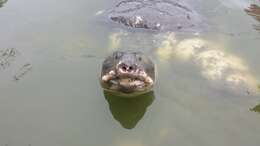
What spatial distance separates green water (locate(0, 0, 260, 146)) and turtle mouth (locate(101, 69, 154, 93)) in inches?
9.6

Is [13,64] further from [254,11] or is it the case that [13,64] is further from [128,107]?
[254,11]

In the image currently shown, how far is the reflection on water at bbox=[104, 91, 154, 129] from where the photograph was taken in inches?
170

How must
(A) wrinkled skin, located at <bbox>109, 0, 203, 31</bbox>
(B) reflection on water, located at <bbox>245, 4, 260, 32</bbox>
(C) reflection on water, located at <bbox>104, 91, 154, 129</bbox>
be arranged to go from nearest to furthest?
1. (C) reflection on water, located at <bbox>104, 91, 154, 129</bbox>
2. (A) wrinkled skin, located at <bbox>109, 0, 203, 31</bbox>
3. (B) reflection on water, located at <bbox>245, 4, 260, 32</bbox>

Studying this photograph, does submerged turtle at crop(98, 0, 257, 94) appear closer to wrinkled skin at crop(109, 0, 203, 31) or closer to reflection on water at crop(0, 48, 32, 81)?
wrinkled skin at crop(109, 0, 203, 31)

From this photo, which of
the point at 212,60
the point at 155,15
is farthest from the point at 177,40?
the point at 212,60

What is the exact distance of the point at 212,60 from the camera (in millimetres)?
5273

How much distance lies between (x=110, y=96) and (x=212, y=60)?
58.4 inches

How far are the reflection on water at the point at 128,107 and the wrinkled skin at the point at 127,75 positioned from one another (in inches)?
4.4

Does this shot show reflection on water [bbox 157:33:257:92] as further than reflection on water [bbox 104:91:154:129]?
Yes

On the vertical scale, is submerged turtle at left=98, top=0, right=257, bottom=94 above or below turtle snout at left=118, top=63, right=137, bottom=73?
below

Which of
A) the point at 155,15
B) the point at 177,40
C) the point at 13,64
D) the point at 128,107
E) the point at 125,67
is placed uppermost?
the point at 125,67

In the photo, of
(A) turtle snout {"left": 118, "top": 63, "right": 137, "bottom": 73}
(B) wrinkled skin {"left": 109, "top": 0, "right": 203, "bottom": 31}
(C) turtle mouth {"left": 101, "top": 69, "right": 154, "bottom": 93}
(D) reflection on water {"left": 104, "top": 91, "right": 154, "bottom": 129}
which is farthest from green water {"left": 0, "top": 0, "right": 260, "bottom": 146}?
(A) turtle snout {"left": 118, "top": 63, "right": 137, "bottom": 73}

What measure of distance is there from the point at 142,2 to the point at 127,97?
1958mm

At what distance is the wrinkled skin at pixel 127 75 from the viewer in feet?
13.6
